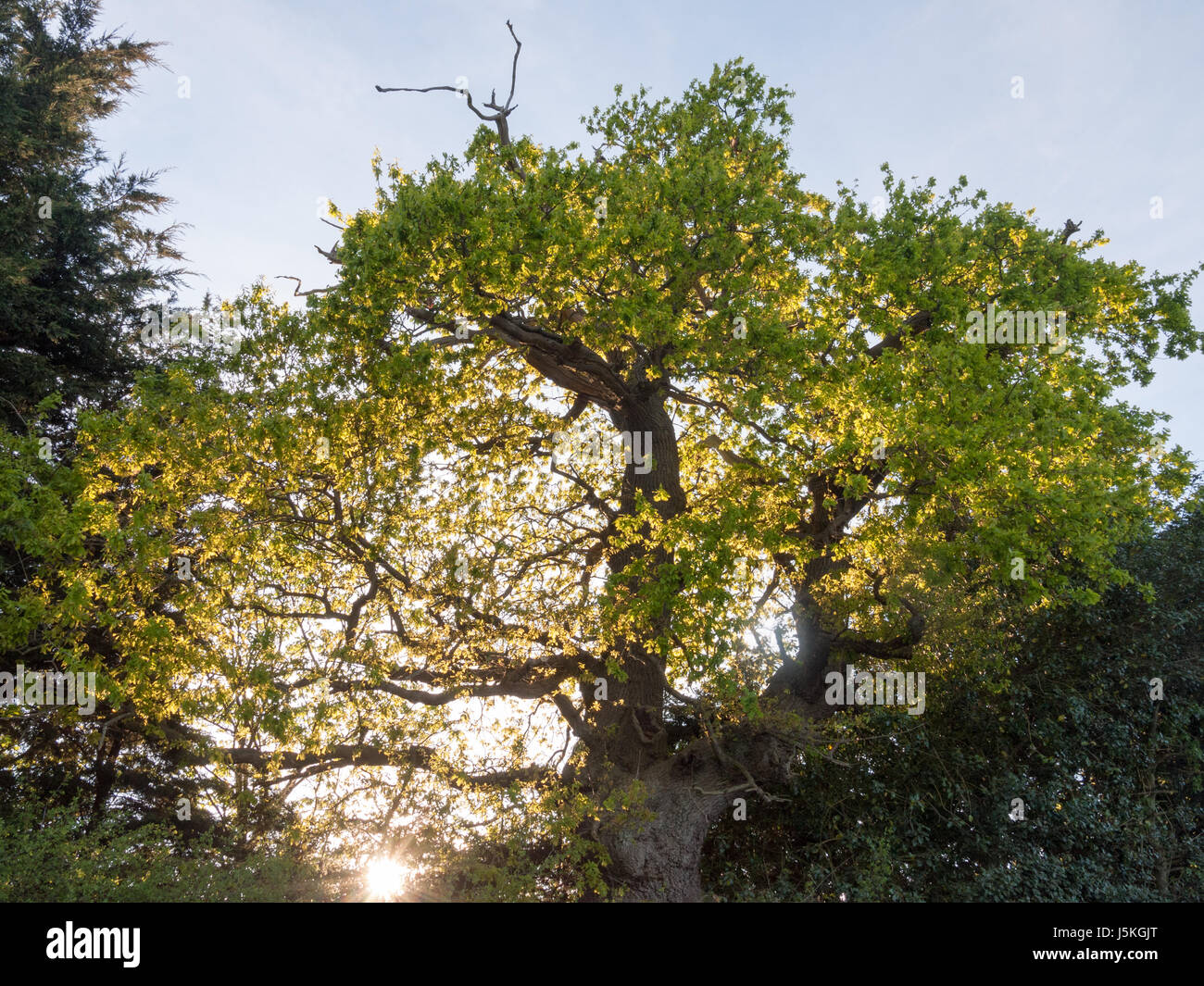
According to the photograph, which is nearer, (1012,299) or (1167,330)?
(1012,299)

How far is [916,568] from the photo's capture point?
12914 mm

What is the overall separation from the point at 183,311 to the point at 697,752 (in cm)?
1704

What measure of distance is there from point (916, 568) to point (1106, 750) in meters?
4.66

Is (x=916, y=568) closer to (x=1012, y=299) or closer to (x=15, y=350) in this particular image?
(x=1012, y=299)

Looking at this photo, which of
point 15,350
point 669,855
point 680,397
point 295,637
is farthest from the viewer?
point 15,350

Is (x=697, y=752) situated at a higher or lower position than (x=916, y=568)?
lower

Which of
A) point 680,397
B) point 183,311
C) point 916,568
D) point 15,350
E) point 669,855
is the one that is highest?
point 183,311

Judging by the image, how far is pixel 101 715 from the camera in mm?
13430

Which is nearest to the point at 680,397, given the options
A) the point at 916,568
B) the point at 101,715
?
the point at 916,568

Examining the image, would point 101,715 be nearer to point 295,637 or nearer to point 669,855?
point 295,637
